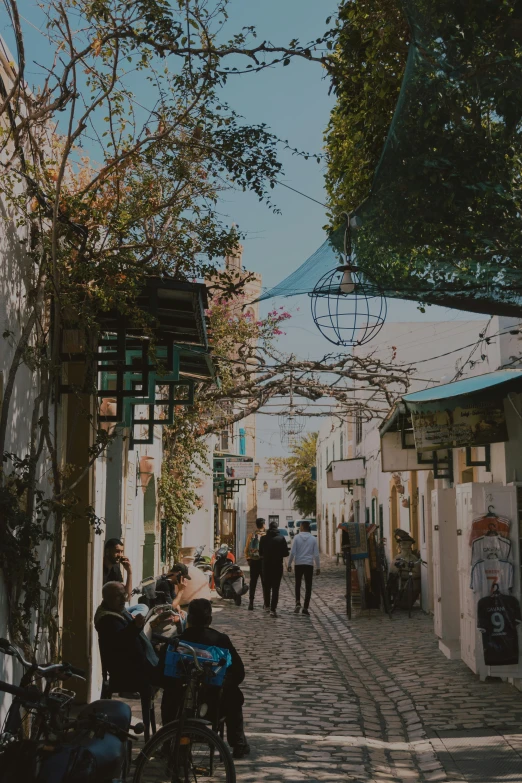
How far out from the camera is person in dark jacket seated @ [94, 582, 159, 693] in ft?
24.4

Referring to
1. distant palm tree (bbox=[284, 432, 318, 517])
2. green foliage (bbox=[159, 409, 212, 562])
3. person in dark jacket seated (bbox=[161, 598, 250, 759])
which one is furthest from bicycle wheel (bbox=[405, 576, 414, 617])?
distant palm tree (bbox=[284, 432, 318, 517])

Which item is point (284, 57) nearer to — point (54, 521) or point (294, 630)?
point (54, 521)

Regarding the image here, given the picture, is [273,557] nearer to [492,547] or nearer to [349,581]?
[349,581]

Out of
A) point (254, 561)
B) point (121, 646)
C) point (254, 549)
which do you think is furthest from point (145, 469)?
point (121, 646)

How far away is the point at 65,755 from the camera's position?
4.53 m

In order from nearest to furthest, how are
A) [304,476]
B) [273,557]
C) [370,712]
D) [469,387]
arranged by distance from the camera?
1. [370,712]
2. [469,387]
3. [273,557]
4. [304,476]

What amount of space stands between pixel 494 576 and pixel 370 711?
1.91 m

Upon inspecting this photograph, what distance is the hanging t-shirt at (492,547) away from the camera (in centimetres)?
1026

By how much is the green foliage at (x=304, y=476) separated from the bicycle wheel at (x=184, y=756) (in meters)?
55.3

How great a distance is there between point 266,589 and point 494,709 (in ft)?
30.5

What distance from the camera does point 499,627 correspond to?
10.1 meters

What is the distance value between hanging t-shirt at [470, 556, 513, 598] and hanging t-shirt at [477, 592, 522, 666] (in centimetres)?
8

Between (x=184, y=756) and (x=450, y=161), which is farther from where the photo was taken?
(x=450, y=161)

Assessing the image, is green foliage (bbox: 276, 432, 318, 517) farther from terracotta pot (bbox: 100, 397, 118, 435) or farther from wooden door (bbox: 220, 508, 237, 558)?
terracotta pot (bbox: 100, 397, 118, 435)
